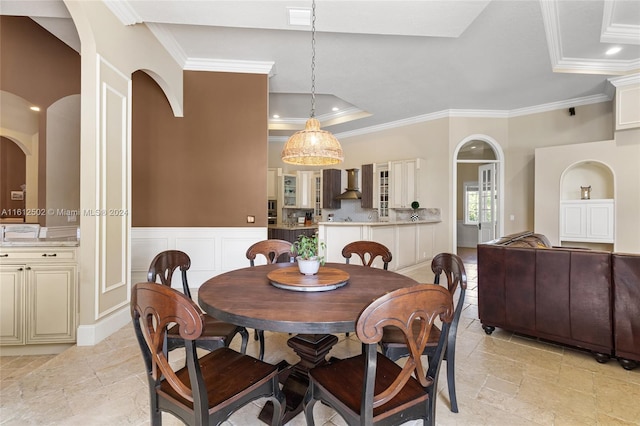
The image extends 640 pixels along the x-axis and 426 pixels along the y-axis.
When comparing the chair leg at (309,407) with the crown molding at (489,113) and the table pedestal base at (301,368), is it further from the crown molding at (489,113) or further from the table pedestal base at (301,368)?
the crown molding at (489,113)

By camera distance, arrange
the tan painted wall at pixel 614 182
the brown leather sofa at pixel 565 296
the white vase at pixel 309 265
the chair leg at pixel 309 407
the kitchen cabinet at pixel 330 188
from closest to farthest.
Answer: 1. the chair leg at pixel 309 407
2. the white vase at pixel 309 265
3. the brown leather sofa at pixel 565 296
4. the tan painted wall at pixel 614 182
5. the kitchen cabinet at pixel 330 188

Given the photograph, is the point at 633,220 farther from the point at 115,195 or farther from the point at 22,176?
the point at 22,176

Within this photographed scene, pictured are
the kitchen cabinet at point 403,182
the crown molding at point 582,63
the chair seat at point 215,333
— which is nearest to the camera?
the chair seat at point 215,333

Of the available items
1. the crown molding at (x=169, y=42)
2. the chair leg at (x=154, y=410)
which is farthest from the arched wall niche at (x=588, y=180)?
the chair leg at (x=154, y=410)

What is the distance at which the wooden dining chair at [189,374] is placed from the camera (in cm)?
106

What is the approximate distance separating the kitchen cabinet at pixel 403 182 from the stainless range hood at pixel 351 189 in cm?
100

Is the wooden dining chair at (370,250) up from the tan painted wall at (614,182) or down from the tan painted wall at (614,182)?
down

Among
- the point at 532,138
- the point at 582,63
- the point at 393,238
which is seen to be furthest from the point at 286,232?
the point at 582,63

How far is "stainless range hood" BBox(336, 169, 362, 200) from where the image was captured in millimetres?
7668

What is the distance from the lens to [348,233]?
190 inches

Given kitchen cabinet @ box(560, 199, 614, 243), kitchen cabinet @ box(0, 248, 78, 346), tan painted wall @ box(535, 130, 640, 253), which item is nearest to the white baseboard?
kitchen cabinet @ box(0, 248, 78, 346)

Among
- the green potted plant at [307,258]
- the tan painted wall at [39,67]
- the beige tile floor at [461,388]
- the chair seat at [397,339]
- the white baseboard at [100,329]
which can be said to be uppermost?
the tan painted wall at [39,67]

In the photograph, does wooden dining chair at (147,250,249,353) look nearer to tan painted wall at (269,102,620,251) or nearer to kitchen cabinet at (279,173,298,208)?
tan painted wall at (269,102,620,251)

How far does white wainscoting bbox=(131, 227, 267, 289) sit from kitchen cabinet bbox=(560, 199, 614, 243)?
539 cm
